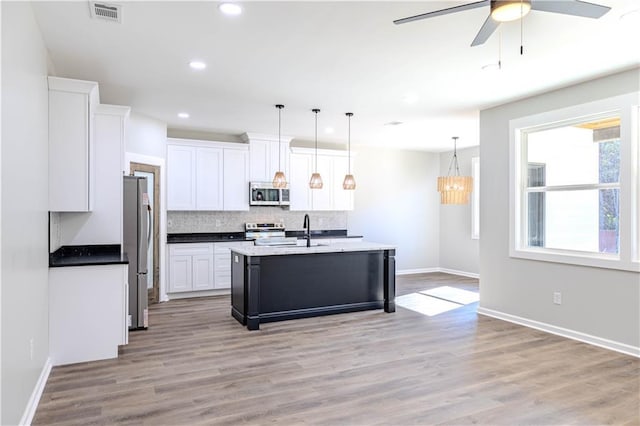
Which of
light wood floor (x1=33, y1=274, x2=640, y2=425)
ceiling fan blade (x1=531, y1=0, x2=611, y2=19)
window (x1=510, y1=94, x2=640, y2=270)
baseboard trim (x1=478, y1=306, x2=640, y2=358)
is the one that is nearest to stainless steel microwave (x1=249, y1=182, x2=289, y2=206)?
light wood floor (x1=33, y1=274, x2=640, y2=425)

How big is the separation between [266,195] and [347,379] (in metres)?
4.46

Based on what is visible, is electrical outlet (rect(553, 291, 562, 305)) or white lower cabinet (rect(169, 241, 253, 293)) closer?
electrical outlet (rect(553, 291, 562, 305))

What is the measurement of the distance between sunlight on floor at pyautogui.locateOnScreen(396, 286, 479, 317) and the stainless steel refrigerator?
11.4ft

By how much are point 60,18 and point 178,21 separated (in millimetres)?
845

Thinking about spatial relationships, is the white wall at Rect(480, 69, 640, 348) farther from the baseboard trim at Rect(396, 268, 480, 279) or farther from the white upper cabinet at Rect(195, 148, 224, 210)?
the white upper cabinet at Rect(195, 148, 224, 210)

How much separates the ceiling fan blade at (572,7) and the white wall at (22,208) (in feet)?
9.35

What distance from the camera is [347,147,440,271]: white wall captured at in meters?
8.73

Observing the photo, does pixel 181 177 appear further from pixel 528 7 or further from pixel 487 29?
pixel 528 7

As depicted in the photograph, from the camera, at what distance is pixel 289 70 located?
161 inches

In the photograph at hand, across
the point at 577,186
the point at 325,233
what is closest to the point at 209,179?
the point at 325,233

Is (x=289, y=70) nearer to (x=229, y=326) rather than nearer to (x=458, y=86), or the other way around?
(x=458, y=86)

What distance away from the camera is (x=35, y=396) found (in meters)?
2.88

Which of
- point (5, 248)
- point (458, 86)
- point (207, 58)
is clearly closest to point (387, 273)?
point (458, 86)

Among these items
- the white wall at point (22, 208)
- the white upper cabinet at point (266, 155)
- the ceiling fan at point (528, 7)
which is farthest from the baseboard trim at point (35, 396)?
the white upper cabinet at point (266, 155)
